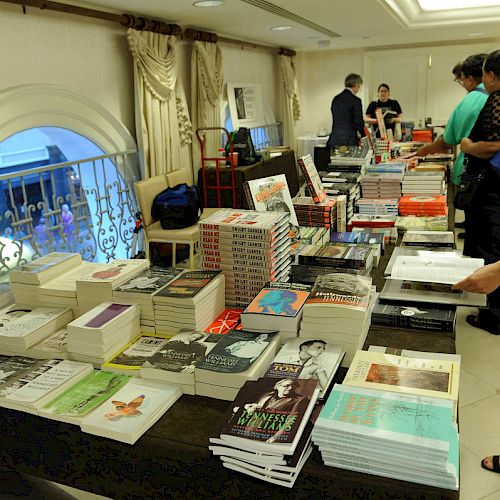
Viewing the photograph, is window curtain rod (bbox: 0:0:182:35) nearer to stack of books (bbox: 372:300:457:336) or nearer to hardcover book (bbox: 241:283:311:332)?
hardcover book (bbox: 241:283:311:332)

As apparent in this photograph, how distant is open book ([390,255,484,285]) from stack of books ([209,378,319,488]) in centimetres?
81

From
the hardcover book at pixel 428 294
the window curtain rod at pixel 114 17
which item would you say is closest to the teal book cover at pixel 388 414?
the hardcover book at pixel 428 294

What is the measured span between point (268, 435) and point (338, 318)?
0.52 m

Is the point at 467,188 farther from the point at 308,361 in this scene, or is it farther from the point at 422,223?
the point at 308,361

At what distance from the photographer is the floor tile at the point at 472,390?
266 centimetres

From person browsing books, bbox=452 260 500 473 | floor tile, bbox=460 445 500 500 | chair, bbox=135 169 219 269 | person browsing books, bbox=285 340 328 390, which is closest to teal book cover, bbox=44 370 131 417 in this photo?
person browsing books, bbox=285 340 328 390

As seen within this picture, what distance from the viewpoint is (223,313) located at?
1.94m

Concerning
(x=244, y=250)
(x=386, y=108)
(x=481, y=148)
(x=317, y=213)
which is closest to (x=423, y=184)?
(x=481, y=148)

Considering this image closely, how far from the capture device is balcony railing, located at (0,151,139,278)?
11.9 ft

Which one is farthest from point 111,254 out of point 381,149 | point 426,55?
point 426,55

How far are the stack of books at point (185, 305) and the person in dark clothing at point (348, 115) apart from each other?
547 centimetres

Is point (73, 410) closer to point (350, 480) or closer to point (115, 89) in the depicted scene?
point (350, 480)

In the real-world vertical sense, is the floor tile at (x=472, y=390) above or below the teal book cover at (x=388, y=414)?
below

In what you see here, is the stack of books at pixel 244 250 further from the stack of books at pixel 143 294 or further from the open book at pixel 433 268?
the open book at pixel 433 268
